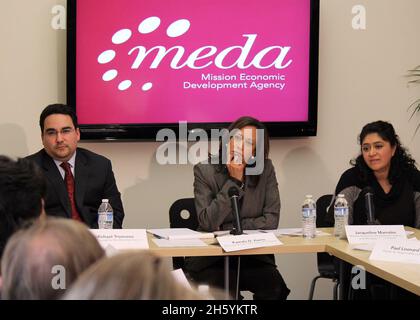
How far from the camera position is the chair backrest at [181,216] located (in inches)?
153

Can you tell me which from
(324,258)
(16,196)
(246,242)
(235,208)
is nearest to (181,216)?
(235,208)

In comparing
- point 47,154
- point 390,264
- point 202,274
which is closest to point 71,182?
point 47,154

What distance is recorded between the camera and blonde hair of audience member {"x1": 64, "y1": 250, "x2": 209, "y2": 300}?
913 mm

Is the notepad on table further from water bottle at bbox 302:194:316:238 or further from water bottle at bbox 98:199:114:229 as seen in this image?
water bottle at bbox 302:194:316:238

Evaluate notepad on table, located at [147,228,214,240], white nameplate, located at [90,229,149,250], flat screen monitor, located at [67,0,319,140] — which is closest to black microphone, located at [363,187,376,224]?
notepad on table, located at [147,228,214,240]

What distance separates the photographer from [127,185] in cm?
475

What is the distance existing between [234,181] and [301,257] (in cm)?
152

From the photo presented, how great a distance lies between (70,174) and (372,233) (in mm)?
1734

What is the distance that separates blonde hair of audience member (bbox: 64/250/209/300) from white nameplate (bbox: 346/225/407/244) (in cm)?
248

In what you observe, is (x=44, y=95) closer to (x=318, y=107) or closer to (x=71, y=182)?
(x=71, y=182)

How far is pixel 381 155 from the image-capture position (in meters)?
3.87

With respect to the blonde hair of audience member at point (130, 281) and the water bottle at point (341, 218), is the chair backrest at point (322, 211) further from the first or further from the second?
the blonde hair of audience member at point (130, 281)

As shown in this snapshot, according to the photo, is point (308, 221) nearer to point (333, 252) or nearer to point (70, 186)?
point (333, 252)

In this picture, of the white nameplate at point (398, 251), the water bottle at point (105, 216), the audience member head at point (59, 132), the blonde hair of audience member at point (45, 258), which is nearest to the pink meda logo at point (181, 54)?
the audience member head at point (59, 132)
